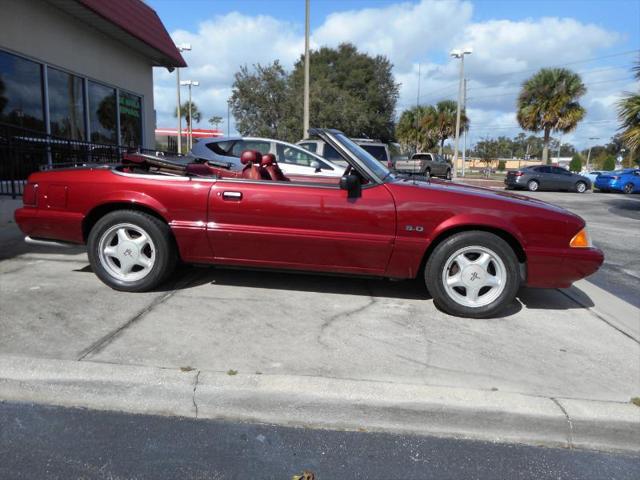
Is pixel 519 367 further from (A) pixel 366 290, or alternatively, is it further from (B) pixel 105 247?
(B) pixel 105 247

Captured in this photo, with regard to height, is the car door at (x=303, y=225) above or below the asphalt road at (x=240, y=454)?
above

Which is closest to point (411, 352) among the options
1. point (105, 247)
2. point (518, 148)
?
point (105, 247)

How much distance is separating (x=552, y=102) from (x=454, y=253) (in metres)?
30.2

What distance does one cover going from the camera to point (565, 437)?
8.20ft

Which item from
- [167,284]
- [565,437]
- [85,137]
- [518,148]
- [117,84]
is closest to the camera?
[565,437]

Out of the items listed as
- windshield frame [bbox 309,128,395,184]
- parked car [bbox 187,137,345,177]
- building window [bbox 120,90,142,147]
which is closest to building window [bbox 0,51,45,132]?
parked car [bbox 187,137,345,177]

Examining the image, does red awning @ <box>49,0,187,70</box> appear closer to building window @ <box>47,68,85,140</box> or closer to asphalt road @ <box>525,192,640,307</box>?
building window @ <box>47,68,85,140</box>

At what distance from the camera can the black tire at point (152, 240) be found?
404 centimetres

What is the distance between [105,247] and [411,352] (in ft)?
8.98

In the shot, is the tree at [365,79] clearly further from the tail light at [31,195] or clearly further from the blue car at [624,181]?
the tail light at [31,195]

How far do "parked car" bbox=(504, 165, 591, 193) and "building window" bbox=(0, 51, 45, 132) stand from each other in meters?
20.6

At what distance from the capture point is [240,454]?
2.28m

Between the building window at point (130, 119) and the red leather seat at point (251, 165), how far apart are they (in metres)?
9.45

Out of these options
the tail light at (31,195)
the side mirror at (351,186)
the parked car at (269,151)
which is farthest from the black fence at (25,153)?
the side mirror at (351,186)
